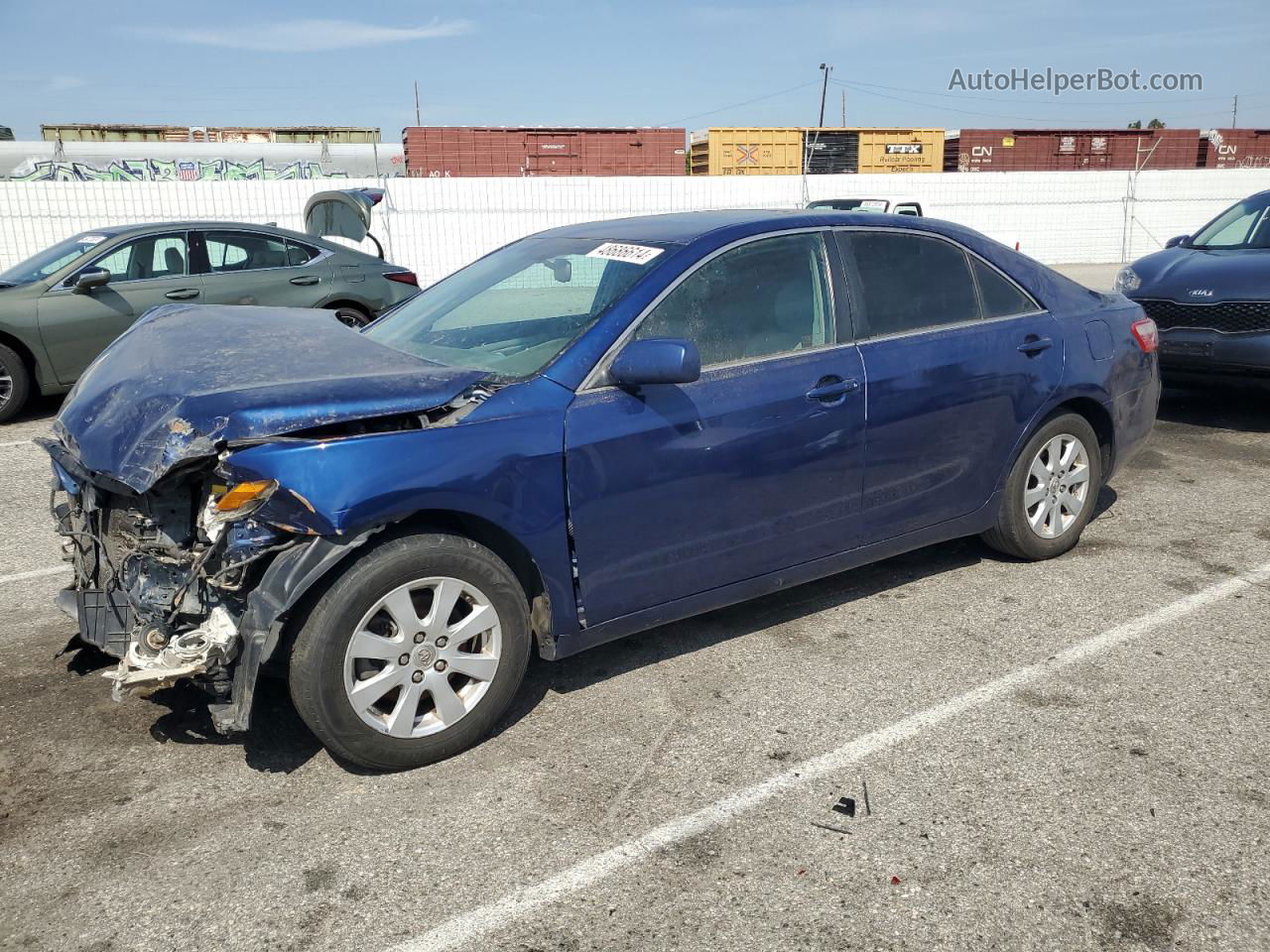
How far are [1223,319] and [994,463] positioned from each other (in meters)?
3.86

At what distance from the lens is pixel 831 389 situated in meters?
3.81

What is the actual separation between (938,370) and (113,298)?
275 inches

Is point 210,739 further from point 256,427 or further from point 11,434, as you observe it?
point 11,434

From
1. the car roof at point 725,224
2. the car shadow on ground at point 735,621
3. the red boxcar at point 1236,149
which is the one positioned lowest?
the car shadow on ground at point 735,621

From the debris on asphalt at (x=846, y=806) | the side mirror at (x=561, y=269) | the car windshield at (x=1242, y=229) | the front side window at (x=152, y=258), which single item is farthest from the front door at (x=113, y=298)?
the car windshield at (x=1242, y=229)

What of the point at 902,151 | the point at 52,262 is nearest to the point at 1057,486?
the point at 52,262

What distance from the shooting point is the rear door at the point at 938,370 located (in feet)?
13.2

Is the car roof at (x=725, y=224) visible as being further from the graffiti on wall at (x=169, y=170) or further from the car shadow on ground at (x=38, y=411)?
the graffiti on wall at (x=169, y=170)

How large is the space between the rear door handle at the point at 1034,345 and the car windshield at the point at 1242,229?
4525 millimetres

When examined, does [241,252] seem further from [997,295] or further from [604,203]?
[604,203]

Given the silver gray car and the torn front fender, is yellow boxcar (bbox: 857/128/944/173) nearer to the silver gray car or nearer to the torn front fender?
the silver gray car

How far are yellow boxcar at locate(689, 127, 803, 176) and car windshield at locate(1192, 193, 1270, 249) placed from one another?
2345 cm

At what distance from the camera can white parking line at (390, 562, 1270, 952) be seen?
2.48 m

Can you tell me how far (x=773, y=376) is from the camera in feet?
12.1
